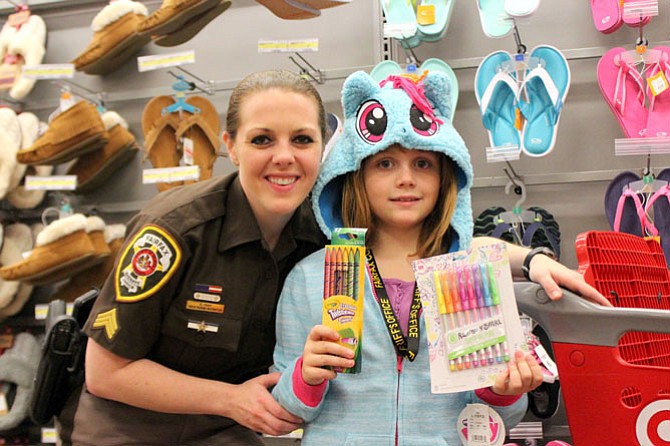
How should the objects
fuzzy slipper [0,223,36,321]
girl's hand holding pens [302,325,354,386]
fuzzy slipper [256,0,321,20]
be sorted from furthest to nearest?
fuzzy slipper [0,223,36,321] → fuzzy slipper [256,0,321,20] → girl's hand holding pens [302,325,354,386]

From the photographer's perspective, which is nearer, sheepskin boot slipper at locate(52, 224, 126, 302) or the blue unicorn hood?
the blue unicorn hood

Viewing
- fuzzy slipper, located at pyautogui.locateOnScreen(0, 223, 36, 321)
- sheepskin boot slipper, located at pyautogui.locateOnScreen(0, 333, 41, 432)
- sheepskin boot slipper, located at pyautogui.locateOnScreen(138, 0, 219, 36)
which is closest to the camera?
sheepskin boot slipper, located at pyautogui.locateOnScreen(138, 0, 219, 36)

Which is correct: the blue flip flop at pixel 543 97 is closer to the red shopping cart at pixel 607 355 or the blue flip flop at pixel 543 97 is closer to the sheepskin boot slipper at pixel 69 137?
the red shopping cart at pixel 607 355

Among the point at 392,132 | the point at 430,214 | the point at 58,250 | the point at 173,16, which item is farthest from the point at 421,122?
the point at 58,250

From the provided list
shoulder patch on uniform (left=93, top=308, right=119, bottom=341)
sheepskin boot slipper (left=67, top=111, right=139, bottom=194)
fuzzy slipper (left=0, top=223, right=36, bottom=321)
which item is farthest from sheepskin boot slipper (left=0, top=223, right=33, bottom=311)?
shoulder patch on uniform (left=93, top=308, right=119, bottom=341)

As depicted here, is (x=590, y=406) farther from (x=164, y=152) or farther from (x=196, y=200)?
(x=164, y=152)

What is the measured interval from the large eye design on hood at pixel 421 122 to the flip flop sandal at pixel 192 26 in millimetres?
1524

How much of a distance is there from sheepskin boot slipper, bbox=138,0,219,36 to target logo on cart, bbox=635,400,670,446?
210cm

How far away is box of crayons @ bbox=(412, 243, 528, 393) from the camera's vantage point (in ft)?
3.43

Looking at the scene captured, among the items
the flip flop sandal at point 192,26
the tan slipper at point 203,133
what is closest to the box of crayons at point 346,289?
the tan slipper at point 203,133

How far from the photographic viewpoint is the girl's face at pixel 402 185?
1271 millimetres

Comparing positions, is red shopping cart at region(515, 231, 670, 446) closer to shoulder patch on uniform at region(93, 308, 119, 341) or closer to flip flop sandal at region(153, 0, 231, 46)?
shoulder patch on uniform at region(93, 308, 119, 341)

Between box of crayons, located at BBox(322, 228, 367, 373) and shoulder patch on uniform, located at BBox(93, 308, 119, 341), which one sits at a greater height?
box of crayons, located at BBox(322, 228, 367, 373)

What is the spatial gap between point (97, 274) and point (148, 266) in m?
1.66
